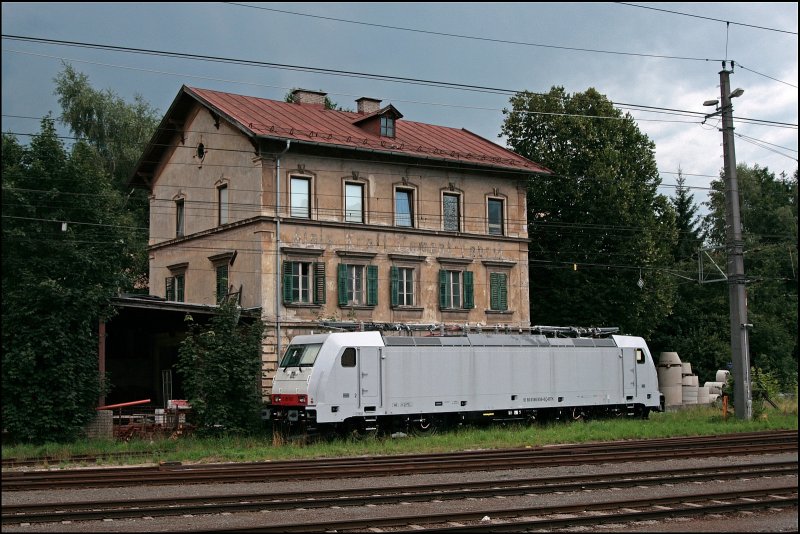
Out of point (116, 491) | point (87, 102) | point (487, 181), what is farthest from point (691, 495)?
point (87, 102)

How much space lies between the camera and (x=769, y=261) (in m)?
55.4

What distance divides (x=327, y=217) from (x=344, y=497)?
1990cm

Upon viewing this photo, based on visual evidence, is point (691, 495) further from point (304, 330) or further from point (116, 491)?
point (304, 330)

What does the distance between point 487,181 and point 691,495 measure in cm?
2516

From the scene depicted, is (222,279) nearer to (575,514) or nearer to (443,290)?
(443,290)

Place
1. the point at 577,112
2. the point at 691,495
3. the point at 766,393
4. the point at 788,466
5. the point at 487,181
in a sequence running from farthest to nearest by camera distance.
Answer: the point at 577,112 → the point at 487,181 → the point at 766,393 → the point at 788,466 → the point at 691,495

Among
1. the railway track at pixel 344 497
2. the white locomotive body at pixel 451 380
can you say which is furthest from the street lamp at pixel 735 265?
the railway track at pixel 344 497

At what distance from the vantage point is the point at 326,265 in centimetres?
3247

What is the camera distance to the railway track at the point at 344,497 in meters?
12.0

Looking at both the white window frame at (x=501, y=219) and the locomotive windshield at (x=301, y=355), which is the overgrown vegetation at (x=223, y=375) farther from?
the white window frame at (x=501, y=219)

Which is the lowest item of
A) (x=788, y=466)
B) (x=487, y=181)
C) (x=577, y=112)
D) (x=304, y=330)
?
(x=788, y=466)

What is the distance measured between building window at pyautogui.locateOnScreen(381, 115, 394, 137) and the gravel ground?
787 inches

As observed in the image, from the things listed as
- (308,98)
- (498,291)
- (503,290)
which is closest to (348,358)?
(498,291)

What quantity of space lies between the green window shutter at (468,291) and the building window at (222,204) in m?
9.53
